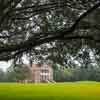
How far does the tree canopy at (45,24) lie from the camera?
628 inches

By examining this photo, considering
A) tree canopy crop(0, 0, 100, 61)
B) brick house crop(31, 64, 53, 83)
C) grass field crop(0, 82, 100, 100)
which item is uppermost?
tree canopy crop(0, 0, 100, 61)

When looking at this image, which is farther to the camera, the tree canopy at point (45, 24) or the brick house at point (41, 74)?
the brick house at point (41, 74)

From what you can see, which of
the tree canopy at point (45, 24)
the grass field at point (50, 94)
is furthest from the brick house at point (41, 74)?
the tree canopy at point (45, 24)

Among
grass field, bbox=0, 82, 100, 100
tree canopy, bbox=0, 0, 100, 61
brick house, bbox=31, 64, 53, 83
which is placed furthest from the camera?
brick house, bbox=31, 64, 53, 83

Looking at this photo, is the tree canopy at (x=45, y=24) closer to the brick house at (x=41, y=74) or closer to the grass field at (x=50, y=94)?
the grass field at (x=50, y=94)

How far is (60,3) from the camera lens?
56.4 feet

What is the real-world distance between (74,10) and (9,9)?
3021 millimetres

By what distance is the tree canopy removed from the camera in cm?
1595

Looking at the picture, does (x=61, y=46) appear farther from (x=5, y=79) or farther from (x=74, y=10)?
(x=5, y=79)

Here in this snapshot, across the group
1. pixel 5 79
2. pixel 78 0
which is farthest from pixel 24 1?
pixel 5 79

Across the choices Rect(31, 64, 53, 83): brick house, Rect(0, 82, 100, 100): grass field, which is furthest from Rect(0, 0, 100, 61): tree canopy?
Rect(31, 64, 53, 83): brick house

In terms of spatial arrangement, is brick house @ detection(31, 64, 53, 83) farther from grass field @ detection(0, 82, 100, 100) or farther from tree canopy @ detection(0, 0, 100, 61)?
tree canopy @ detection(0, 0, 100, 61)

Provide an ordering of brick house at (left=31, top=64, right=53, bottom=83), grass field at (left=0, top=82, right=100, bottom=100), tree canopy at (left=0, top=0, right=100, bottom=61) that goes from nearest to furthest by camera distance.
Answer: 1. tree canopy at (left=0, top=0, right=100, bottom=61)
2. grass field at (left=0, top=82, right=100, bottom=100)
3. brick house at (left=31, top=64, right=53, bottom=83)

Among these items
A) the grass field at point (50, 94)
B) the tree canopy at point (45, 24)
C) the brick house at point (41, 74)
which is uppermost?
the tree canopy at point (45, 24)
